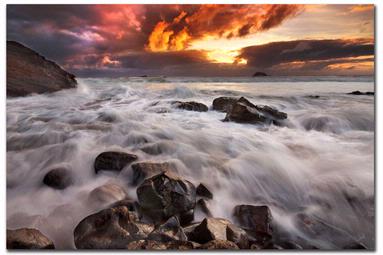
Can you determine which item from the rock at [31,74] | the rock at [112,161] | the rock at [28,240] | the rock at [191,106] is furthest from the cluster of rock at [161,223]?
the rock at [191,106]

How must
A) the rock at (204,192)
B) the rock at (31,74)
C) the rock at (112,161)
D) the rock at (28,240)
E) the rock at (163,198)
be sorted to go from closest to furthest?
the rock at (28,240) → the rock at (163,198) → the rock at (204,192) → the rock at (112,161) → the rock at (31,74)

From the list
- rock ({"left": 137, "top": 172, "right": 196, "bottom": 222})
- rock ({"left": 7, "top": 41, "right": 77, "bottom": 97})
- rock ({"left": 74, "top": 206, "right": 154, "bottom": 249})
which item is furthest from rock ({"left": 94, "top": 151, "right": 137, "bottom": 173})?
rock ({"left": 7, "top": 41, "right": 77, "bottom": 97})

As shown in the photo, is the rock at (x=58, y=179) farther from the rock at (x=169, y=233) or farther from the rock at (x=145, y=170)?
the rock at (x=169, y=233)

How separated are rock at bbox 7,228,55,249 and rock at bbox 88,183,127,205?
0.43m

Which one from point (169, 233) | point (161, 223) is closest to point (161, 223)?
point (161, 223)

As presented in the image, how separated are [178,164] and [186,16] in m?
1.38

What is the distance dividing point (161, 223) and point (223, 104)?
67.4 inches

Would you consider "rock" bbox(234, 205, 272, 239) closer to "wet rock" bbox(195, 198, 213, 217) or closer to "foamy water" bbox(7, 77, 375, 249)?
"foamy water" bbox(7, 77, 375, 249)

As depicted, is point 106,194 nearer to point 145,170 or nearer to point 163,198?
point 145,170

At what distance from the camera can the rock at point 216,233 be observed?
7.43 ft

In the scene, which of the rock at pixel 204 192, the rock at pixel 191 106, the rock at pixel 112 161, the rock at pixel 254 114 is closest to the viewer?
the rock at pixel 204 192

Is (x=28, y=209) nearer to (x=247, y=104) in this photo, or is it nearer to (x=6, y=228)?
(x=6, y=228)

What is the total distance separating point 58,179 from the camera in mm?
2721

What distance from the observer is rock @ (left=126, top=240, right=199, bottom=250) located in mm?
2244
